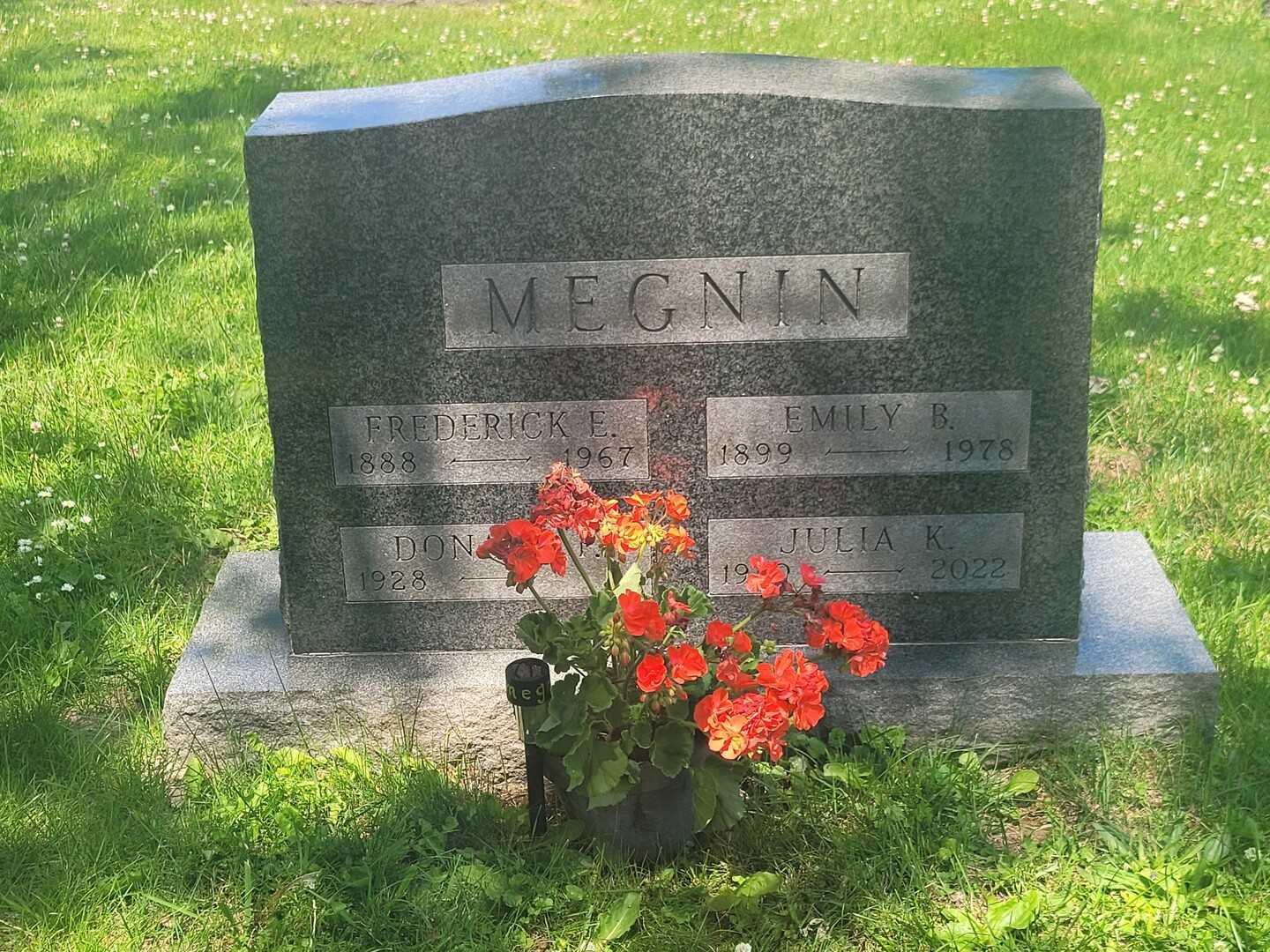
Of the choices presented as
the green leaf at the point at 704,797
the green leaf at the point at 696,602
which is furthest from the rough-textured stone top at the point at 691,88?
the green leaf at the point at 704,797

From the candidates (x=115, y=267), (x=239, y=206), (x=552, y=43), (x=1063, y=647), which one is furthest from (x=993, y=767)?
(x=552, y=43)

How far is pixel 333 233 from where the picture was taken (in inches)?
111

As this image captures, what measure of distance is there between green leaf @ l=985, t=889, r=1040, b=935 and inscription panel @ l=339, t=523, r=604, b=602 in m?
1.15

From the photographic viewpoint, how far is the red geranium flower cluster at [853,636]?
2586mm

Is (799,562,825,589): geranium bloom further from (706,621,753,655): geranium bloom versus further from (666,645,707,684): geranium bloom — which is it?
(666,645,707,684): geranium bloom

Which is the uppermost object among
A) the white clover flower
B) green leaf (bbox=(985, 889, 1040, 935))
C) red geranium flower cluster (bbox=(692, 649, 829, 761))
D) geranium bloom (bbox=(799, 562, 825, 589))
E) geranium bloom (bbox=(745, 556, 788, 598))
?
geranium bloom (bbox=(745, 556, 788, 598))

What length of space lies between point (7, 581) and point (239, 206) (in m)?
3.29

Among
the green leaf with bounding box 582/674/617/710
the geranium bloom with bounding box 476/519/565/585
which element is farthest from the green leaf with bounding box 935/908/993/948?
the geranium bloom with bounding box 476/519/565/585

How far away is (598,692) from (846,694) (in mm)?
732

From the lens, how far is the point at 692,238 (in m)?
2.82

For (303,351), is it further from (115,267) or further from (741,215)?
(115,267)

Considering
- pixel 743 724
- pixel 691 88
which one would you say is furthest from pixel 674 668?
pixel 691 88

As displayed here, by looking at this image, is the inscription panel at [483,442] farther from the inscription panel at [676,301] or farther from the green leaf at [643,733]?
the green leaf at [643,733]

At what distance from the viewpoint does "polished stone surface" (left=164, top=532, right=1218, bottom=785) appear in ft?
9.93
